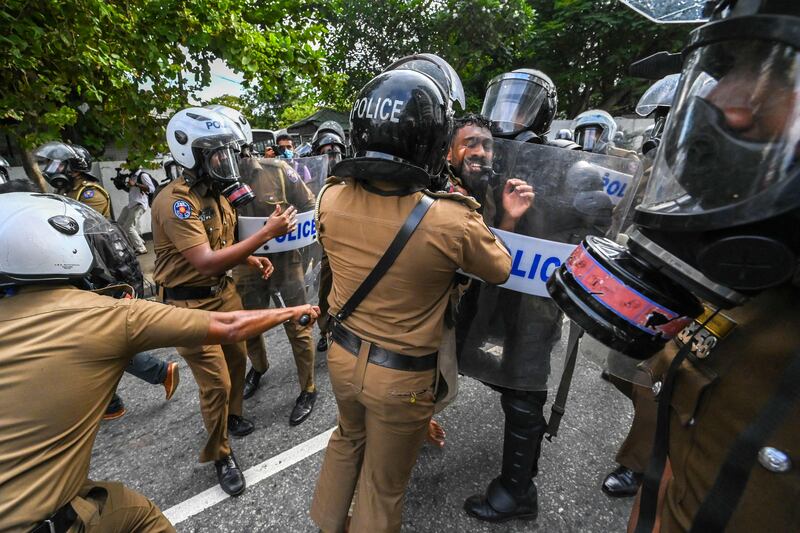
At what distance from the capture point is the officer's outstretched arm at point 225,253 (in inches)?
90.2

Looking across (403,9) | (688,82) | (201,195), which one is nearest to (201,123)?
(201,195)

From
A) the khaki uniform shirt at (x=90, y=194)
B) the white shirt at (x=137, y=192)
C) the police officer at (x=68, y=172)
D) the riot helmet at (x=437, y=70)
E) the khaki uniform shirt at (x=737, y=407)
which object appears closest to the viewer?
the khaki uniform shirt at (x=737, y=407)

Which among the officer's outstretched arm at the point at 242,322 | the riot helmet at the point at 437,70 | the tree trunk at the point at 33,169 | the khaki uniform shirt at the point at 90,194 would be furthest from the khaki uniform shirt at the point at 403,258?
the tree trunk at the point at 33,169

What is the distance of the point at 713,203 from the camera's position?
72cm

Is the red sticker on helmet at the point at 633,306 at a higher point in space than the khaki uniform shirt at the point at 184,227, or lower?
higher

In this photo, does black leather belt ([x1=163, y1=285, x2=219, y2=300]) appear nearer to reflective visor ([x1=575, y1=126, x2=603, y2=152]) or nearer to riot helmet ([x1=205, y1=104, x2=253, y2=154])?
riot helmet ([x1=205, y1=104, x2=253, y2=154])

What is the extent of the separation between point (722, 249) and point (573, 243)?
47.3 inches

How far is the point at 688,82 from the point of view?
81 cm

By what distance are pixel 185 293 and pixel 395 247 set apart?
175 cm

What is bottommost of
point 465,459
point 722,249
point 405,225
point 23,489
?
point 465,459

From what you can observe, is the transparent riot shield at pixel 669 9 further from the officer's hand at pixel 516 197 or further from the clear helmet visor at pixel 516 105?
the clear helmet visor at pixel 516 105

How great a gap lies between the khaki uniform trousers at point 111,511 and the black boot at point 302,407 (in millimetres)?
1401

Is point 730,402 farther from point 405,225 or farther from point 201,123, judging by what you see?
point 201,123

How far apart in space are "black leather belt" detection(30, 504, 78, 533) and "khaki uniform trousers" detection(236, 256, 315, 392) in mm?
1785
